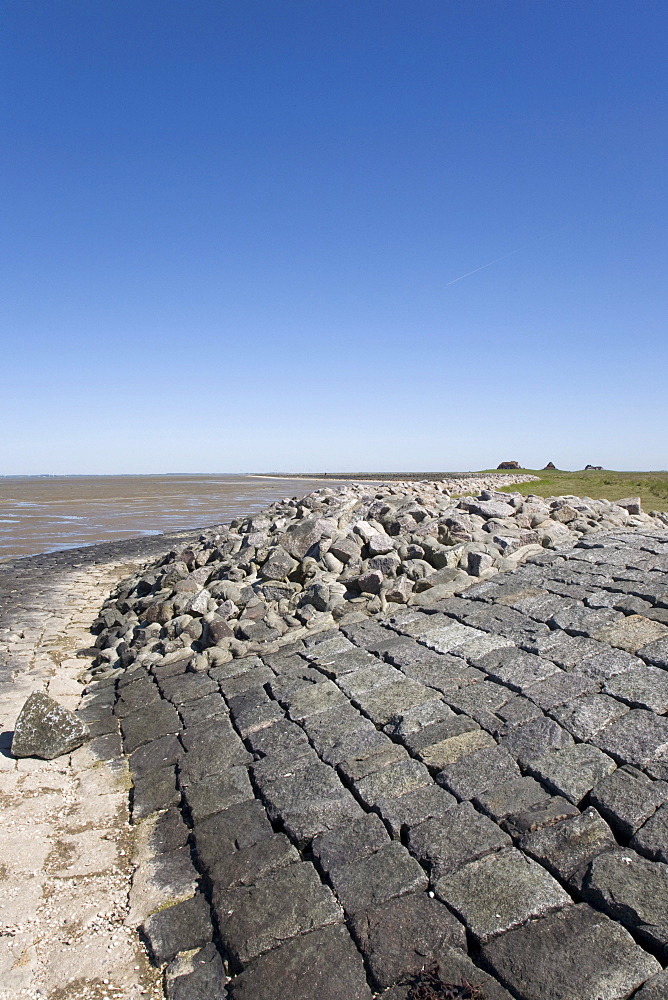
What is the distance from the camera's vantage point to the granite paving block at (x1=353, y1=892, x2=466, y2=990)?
3.02 metres

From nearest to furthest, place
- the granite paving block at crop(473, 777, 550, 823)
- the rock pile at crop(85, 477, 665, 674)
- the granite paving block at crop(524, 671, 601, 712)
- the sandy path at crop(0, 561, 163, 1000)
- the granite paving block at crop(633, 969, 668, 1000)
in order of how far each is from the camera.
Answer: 1. the granite paving block at crop(633, 969, 668, 1000)
2. the sandy path at crop(0, 561, 163, 1000)
3. the granite paving block at crop(473, 777, 550, 823)
4. the granite paving block at crop(524, 671, 601, 712)
5. the rock pile at crop(85, 477, 665, 674)

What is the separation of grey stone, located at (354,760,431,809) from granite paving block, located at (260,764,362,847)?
95 mm

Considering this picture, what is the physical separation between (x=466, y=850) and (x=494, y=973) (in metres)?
0.73

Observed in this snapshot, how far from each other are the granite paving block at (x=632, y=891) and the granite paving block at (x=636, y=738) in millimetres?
747

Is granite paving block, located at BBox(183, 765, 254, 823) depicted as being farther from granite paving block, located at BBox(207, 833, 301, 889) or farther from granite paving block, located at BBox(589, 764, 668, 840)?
granite paving block, located at BBox(589, 764, 668, 840)

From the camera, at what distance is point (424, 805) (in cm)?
406

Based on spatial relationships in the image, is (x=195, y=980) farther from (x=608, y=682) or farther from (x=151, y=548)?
(x=151, y=548)

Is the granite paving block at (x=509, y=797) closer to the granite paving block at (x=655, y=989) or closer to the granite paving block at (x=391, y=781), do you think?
the granite paving block at (x=391, y=781)

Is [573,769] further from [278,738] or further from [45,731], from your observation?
[45,731]

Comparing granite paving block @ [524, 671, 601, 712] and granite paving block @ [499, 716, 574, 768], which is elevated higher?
granite paving block @ [524, 671, 601, 712]

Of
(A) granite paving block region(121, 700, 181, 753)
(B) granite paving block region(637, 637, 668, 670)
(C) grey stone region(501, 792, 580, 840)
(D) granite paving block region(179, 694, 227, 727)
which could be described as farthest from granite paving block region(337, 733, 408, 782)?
(B) granite paving block region(637, 637, 668, 670)

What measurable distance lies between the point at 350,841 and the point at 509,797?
3.36ft

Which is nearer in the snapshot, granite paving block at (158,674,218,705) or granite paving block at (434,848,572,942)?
granite paving block at (434,848,572,942)

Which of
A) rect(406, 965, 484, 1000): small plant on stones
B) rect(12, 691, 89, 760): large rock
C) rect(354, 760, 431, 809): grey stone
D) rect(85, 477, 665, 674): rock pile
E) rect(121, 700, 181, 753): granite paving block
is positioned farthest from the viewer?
rect(85, 477, 665, 674): rock pile
